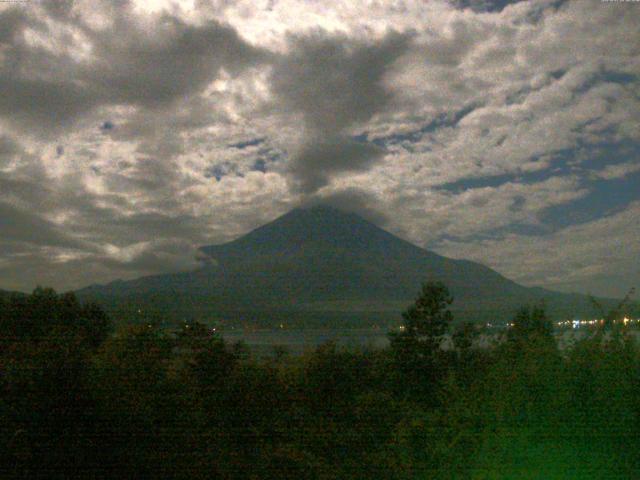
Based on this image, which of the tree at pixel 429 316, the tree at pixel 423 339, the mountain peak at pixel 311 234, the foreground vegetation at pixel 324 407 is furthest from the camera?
the mountain peak at pixel 311 234

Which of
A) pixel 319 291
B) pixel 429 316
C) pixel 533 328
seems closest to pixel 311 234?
pixel 319 291

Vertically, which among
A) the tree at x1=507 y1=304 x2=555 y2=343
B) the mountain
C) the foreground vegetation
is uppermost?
the mountain

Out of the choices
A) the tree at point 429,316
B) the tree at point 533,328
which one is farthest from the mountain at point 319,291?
the tree at point 533,328

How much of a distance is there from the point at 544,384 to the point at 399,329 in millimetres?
6071

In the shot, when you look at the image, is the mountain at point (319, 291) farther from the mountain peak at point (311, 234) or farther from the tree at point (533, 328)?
the mountain peak at point (311, 234)

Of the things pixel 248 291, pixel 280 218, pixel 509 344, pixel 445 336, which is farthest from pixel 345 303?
pixel 280 218

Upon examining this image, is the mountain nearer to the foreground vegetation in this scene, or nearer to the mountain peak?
the foreground vegetation

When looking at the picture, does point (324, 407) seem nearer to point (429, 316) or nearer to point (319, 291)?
point (429, 316)

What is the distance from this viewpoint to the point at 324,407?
6230 mm

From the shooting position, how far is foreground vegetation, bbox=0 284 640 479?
337 cm

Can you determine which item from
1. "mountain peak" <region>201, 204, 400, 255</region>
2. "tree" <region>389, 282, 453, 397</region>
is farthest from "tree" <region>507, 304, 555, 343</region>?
"mountain peak" <region>201, 204, 400, 255</region>

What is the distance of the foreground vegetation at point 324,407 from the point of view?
337cm

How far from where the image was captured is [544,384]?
11.6 ft

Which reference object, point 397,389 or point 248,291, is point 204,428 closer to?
point 397,389
